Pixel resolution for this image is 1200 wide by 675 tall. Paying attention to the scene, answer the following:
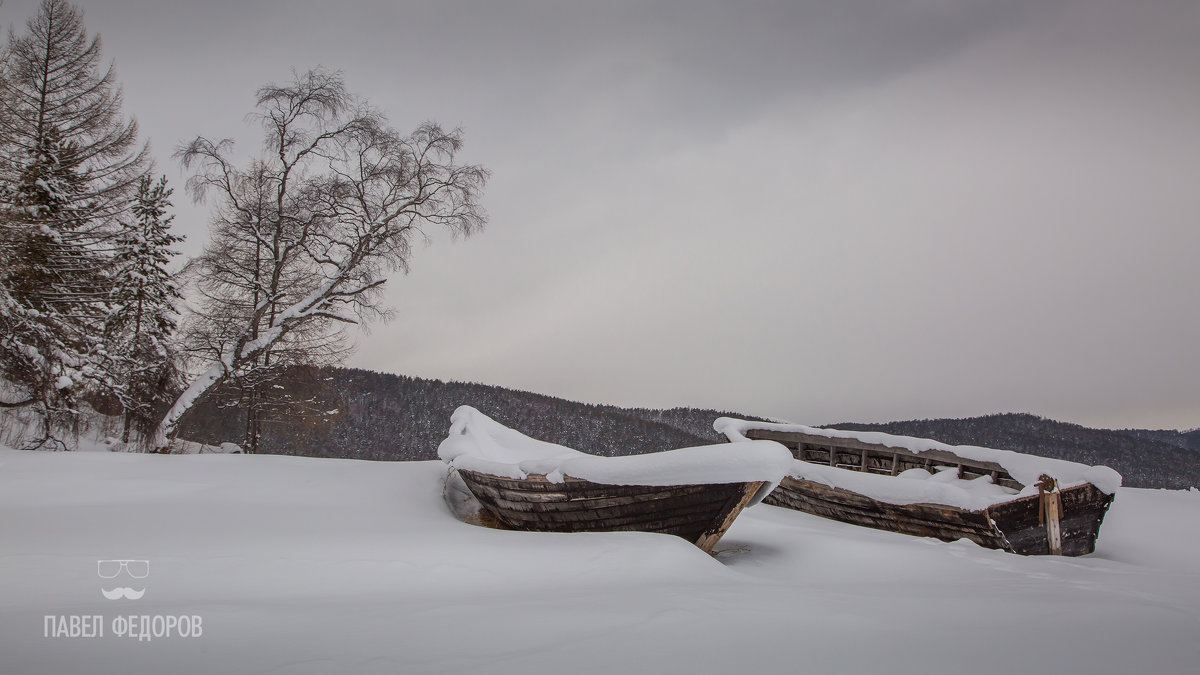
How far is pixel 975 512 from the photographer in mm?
7121

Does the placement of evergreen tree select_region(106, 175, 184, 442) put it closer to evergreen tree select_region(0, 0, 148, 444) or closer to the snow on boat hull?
evergreen tree select_region(0, 0, 148, 444)

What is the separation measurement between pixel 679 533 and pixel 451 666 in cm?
373

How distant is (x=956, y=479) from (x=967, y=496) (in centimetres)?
190

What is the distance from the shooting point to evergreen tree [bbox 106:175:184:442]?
48.8 feet

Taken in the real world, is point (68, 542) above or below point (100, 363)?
below

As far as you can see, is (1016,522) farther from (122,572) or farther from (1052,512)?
(122,572)

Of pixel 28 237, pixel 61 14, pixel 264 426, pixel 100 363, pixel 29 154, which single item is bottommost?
pixel 264 426

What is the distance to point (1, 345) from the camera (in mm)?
12938

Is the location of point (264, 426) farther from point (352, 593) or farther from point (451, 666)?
point (451, 666)

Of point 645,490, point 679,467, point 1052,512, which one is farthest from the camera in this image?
point 1052,512

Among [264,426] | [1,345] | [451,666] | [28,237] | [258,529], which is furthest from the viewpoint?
[264,426]

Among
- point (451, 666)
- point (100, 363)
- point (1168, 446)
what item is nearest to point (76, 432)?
point (100, 363)

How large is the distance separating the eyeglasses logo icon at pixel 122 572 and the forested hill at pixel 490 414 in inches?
496

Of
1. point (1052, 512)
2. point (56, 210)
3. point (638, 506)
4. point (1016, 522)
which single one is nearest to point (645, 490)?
point (638, 506)
